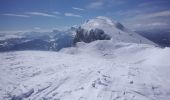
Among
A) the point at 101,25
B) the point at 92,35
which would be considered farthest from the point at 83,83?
the point at 101,25

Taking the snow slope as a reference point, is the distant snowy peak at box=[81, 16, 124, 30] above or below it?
above

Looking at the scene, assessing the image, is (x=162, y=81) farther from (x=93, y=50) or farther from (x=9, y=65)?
(x=93, y=50)

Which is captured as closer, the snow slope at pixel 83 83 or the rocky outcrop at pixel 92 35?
the snow slope at pixel 83 83

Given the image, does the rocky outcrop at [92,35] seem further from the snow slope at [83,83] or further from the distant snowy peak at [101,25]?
the snow slope at [83,83]

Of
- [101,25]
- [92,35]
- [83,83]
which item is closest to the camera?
[83,83]

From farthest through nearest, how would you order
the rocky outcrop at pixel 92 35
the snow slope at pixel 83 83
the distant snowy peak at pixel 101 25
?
the distant snowy peak at pixel 101 25, the rocky outcrop at pixel 92 35, the snow slope at pixel 83 83

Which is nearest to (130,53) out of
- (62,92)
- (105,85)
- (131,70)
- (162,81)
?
(131,70)

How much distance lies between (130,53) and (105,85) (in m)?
18.4

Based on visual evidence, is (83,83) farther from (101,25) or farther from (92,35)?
(101,25)

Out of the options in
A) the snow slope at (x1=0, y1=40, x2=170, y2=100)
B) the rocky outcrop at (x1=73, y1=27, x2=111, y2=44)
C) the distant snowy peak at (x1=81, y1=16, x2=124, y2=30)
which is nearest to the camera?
the snow slope at (x1=0, y1=40, x2=170, y2=100)

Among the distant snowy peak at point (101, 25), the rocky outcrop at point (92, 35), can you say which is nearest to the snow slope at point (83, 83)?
the rocky outcrop at point (92, 35)

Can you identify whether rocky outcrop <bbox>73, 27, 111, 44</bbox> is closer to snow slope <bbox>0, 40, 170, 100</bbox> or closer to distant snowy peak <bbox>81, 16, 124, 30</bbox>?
distant snowy peak <bbox>81, 16, 124, 30</bbox>

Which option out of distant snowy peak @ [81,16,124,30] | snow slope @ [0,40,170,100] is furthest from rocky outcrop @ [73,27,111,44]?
snow slope @ [0,40,170,100]

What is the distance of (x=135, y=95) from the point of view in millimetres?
10914
